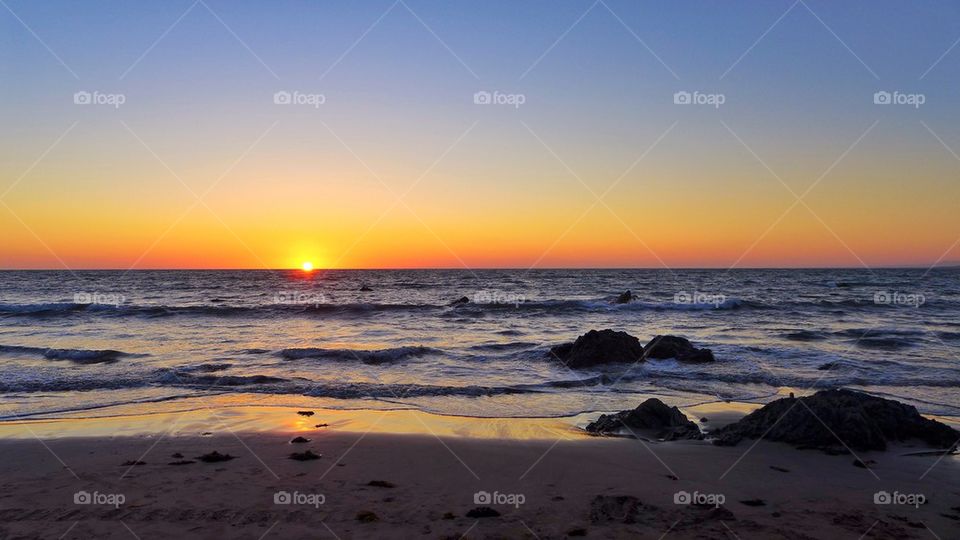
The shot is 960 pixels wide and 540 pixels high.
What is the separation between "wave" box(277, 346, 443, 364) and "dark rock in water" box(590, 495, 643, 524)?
12536 millimetres

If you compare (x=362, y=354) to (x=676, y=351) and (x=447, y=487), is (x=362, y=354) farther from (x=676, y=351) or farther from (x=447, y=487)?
(x=447, y=487)

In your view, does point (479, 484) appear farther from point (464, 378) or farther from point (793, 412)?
point (464, 378)

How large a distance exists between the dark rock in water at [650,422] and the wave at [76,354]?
15.0m

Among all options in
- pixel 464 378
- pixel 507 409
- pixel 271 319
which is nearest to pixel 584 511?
pixel 507 409

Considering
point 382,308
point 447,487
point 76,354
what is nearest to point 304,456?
point 447,487

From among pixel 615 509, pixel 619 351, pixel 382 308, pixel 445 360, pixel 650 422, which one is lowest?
pixel 615 509

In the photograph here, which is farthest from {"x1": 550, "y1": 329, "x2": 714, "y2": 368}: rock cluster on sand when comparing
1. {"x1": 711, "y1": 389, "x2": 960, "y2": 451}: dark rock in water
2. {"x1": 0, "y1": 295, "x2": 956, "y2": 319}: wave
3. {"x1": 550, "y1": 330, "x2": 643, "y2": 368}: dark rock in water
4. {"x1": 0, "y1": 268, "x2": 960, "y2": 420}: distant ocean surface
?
{"x1": 0, "y1": 295, "x2": 956, "y2": 319}: wave

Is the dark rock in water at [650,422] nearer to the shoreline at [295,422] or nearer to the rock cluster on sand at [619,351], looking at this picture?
the shoreline at [295,422]

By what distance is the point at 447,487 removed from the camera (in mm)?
6746

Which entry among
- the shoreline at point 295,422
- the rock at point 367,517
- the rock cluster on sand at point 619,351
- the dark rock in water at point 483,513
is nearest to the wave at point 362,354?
the rock cluster on sand at point 619,351

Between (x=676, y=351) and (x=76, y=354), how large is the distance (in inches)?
728

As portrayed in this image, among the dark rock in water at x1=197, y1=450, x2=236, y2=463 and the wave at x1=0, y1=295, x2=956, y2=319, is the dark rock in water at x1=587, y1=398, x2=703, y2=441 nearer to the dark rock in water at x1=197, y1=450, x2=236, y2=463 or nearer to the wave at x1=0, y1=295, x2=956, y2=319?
the dark rock in water at x1=197, y1=450, x2=236, y2=463

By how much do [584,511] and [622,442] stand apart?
3.10 metres

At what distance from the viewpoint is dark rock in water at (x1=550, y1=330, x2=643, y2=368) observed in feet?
A: 56.4
